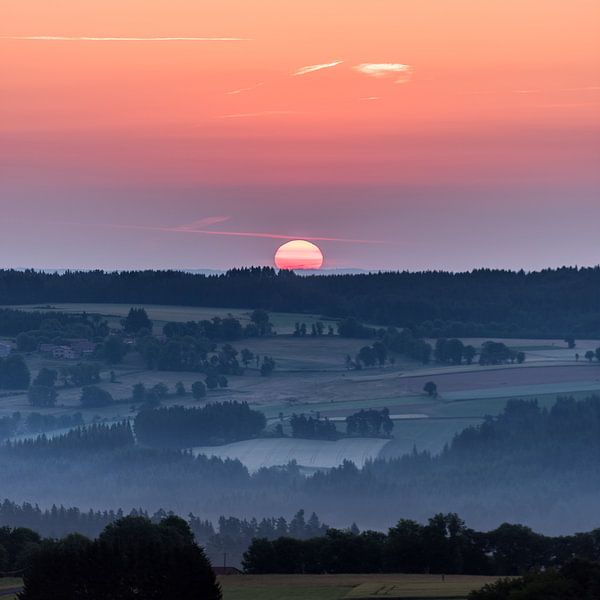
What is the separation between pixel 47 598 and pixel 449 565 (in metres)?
50.3

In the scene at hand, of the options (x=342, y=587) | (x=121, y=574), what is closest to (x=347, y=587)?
(x=342, y=587)

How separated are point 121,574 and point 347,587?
21.9 m

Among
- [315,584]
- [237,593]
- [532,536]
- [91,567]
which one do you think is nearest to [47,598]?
[91,567]

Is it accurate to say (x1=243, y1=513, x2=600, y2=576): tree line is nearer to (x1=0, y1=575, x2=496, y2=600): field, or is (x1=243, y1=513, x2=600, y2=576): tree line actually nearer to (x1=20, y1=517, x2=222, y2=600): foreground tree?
(x1=0, y1=575, x2=496, y2=600): field

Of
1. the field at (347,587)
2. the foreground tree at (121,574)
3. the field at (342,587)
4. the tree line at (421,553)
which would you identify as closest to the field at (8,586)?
the field at (342,587)

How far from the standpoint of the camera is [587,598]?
96875mm

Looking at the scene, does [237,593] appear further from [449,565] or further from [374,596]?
[449,565]

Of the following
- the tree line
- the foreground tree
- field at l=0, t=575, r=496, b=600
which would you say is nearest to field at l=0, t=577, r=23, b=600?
field at l=0, t=575, r=496, b=600

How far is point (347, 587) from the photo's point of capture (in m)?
129

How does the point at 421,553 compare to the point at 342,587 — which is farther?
the point at 421,553

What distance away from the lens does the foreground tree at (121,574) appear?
4331 inches

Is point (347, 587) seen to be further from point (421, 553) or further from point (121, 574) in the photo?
point (421, 553)

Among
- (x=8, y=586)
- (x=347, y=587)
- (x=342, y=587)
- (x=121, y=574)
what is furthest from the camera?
(x=8, y=586)

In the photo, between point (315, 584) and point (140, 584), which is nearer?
point (140, 584)
